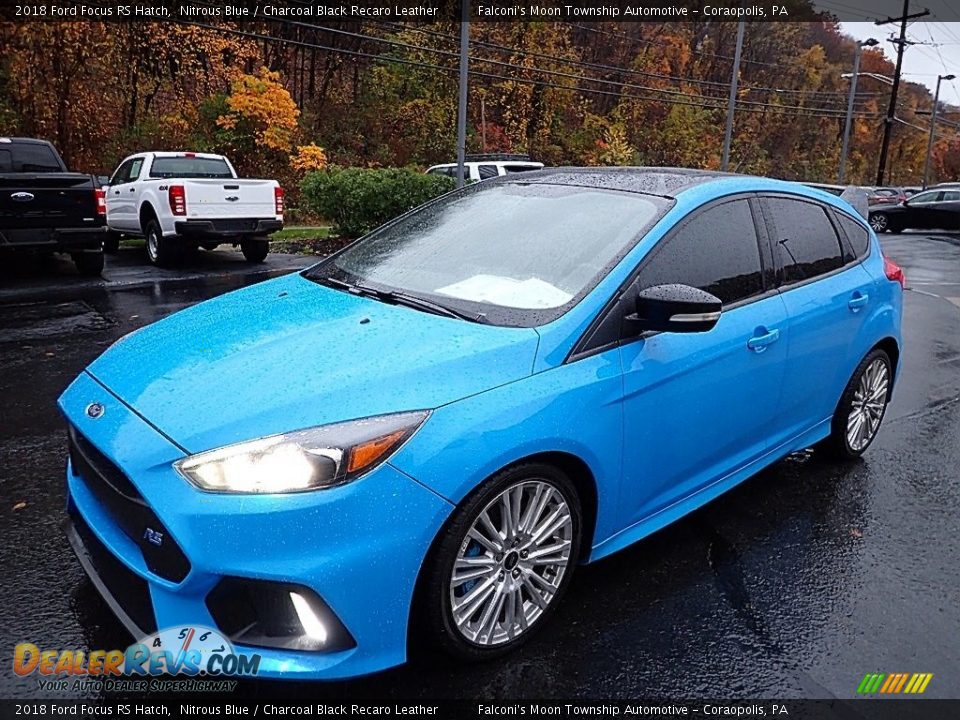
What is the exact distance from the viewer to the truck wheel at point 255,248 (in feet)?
41.8

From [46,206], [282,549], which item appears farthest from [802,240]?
[46,206]

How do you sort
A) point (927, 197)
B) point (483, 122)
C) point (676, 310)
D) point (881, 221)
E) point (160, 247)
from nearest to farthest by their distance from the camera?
point (676, 310)
point (160, 247)
point (927, 197)
point (881, 221)
point (483, 122)

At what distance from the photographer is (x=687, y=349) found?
3.09 m

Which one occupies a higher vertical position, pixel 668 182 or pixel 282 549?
pixel 668 182

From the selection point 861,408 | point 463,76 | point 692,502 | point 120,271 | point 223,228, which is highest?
point 463,76

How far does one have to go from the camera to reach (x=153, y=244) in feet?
40.8

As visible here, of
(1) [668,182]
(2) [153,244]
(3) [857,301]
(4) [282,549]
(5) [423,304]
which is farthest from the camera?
(2) [153,244]

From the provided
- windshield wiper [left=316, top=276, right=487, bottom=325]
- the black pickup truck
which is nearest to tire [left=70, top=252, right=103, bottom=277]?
the black pickup truck

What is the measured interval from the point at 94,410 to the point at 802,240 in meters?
3.39

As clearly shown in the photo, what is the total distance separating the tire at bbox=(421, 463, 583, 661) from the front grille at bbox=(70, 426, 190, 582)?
753mm

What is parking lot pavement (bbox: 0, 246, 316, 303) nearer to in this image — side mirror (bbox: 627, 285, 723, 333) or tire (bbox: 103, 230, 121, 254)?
tire (bbox: 103, 230, 121, 254)

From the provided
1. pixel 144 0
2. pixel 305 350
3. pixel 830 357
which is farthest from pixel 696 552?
pixel 144 0

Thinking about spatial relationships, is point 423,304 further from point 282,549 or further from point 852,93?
point 852,93

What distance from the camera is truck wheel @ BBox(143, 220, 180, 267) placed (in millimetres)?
12023
